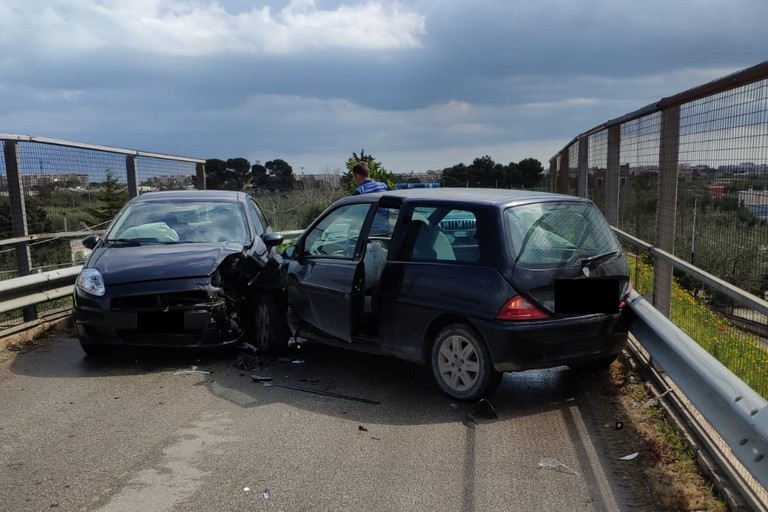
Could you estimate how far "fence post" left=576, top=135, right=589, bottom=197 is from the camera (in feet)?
33.7

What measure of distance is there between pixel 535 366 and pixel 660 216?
6.20ft

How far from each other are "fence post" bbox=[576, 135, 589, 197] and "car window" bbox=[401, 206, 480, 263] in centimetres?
489

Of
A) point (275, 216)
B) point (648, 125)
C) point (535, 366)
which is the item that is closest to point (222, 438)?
point (535, 366)

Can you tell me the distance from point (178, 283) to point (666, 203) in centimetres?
453

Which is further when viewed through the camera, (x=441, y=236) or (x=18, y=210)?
(x=18, y=210)

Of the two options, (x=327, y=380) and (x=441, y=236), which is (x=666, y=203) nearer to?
(x=441, y=236)

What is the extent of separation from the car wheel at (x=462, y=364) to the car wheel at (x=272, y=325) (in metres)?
2.10

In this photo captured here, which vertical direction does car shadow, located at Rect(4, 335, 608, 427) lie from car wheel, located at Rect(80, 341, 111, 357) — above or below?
below

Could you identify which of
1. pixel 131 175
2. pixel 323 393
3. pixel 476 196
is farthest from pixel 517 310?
pixel 131 175

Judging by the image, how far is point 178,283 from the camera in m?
6.92

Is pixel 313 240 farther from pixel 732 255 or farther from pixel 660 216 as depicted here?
pixel 732 255

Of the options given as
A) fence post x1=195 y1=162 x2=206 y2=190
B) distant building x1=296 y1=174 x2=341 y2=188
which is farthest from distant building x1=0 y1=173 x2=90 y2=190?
distant building x1=296 y1=174 x2=341 y2=188

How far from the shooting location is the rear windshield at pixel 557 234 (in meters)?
5.41

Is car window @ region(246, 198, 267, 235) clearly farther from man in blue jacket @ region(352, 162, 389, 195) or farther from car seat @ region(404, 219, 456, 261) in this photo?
car seat @ region(404, 219, 456, 261)
